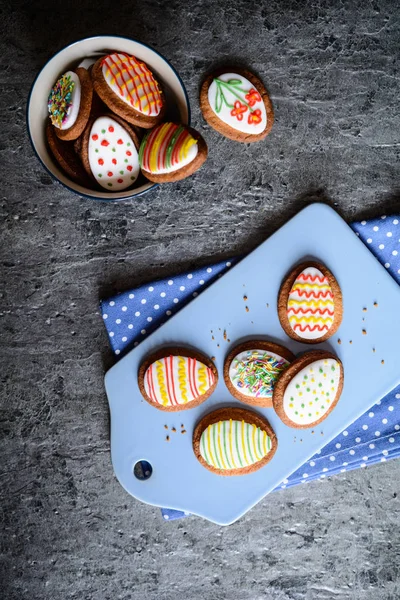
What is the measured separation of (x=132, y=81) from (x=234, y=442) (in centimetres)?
61

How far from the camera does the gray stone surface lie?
1.05 m

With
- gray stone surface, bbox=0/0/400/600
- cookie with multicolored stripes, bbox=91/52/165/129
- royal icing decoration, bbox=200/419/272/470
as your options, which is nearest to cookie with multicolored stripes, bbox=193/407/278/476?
royal icing decoration, bbox=200/419/272/470

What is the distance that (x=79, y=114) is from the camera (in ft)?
3.00

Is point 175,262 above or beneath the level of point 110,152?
beneath

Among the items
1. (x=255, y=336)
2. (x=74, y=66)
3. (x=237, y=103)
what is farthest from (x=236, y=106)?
(x=255, y=336)

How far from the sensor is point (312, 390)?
97 cm

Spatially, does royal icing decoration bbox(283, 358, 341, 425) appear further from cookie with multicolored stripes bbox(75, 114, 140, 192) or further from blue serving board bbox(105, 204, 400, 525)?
cookie with multicolored stripes bbox(75, 114, 140, 192)

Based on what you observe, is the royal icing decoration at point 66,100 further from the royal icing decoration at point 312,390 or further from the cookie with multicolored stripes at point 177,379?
the royal icing decoration at point 312,390

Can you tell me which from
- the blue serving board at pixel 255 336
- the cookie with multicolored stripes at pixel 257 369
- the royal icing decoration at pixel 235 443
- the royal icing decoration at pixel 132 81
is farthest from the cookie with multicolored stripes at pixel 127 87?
the royal icing decoration at pixel 235 443

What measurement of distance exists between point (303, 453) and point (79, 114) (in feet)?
2.20

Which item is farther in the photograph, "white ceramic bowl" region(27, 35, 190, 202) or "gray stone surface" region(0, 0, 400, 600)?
"gray stone surface" region(0, 0, 400, 600)

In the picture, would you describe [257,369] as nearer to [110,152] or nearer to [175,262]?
[175,262]

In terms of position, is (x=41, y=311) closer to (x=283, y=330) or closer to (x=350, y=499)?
(x=283, y=330)

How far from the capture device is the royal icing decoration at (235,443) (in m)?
0.99
